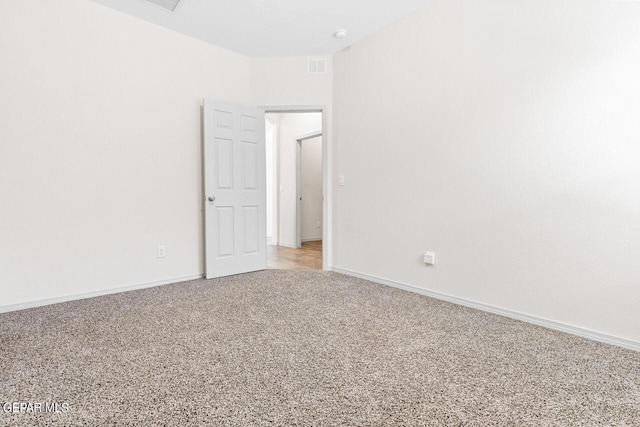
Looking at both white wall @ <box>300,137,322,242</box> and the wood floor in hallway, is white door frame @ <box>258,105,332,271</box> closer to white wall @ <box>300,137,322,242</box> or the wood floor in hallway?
the wood floor in hallway

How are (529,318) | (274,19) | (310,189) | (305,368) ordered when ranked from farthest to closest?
(310,189)
(274,19)
(529,318)
(305,368)

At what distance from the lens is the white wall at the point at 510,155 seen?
6.50ft

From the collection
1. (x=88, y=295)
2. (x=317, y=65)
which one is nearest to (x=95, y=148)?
(x=88, y=295)

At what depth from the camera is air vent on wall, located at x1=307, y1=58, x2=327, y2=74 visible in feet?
12.6

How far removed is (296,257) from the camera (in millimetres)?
4863

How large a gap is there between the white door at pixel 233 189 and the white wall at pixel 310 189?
90.5 inches

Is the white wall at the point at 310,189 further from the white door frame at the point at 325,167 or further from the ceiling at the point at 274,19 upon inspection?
the ceiling at the point at 274,19

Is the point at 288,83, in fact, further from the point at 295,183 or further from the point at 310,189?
the point at 310,189

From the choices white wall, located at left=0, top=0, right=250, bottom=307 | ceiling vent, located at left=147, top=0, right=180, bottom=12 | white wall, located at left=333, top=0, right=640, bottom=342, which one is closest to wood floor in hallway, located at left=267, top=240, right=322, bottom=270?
white wall, located at left=333, top=0, right=640, bottom=342

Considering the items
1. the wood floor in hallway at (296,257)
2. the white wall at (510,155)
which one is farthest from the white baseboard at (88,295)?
the white wall at (510,155)

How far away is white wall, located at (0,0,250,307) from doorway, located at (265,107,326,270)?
6.53 ft

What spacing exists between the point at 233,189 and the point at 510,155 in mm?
2685

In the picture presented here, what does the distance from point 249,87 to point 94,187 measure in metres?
2.01

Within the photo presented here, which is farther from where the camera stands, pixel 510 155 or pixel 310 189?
pixel 310 189
